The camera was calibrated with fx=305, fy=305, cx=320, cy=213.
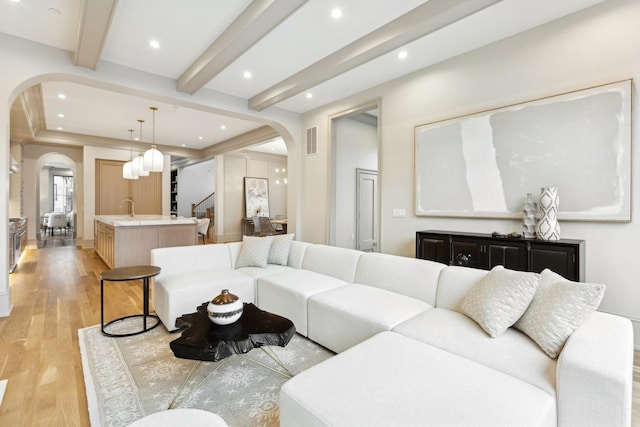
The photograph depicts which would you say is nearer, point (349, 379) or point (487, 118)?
point (349, 379)

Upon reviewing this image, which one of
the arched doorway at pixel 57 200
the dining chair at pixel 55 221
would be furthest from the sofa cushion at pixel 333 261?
the dining chair at pixel 55 221

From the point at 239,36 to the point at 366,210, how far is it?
13.6 feet

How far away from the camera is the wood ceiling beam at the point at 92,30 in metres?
2.64

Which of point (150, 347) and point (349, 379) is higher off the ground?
point (349, 379)

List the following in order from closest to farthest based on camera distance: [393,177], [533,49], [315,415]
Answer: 1. [315,415]
2. [533,49]
3. [393,177]

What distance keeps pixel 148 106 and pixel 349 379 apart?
614 cm

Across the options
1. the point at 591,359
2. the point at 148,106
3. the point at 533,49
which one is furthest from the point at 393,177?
the point at 148,106

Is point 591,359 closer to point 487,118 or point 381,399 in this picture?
point 381,399

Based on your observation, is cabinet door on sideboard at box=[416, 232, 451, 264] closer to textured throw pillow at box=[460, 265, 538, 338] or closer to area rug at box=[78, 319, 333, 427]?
textured throw pillow at box=[460, 265, 538, 338]

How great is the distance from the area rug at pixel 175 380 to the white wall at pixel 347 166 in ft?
10.9

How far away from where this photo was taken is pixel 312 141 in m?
5.86

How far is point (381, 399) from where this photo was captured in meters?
1.25

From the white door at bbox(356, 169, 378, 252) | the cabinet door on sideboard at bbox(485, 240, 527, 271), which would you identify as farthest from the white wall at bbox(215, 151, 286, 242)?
the cabinet door on sideboard at bbox(485, 240, 527, 271)

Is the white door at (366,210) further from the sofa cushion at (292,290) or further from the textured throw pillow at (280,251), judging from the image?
the sofa cushion at (292,290)
